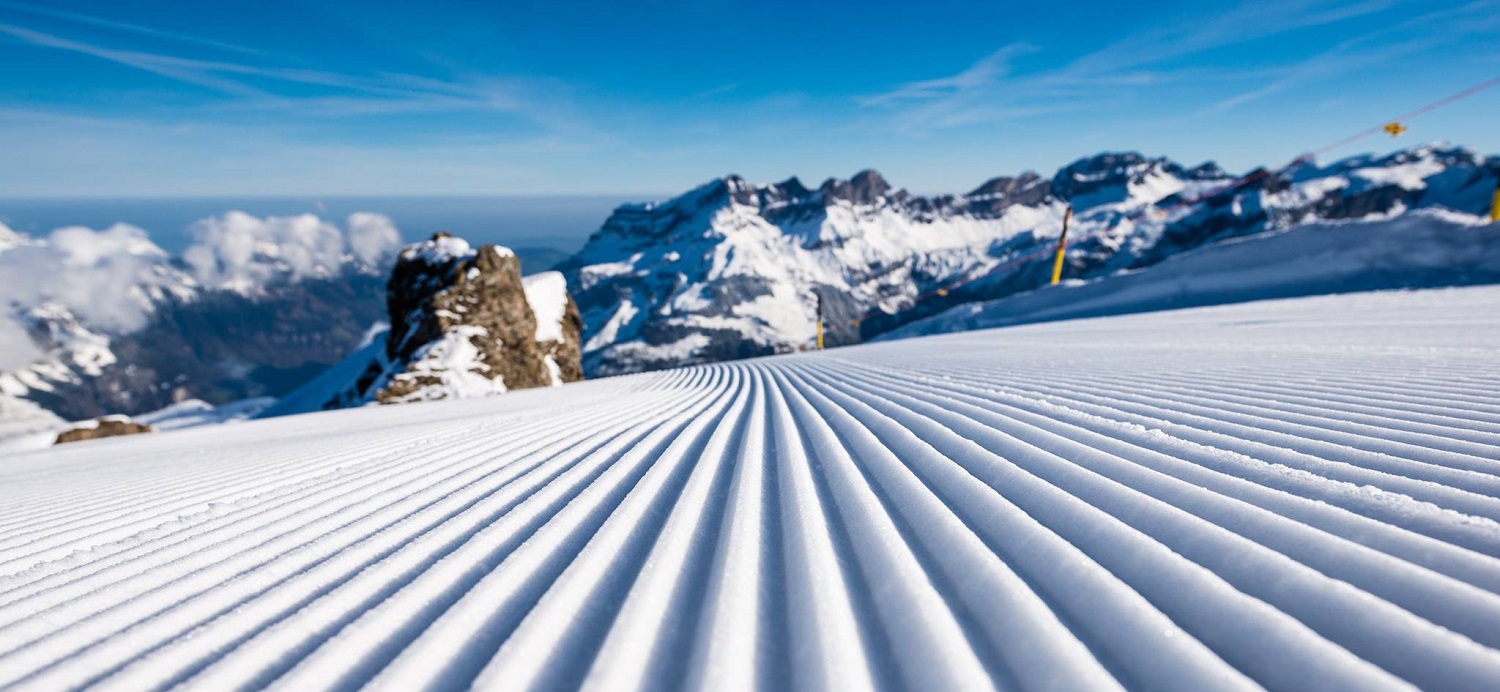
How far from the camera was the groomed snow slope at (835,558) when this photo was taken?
154 centimetres

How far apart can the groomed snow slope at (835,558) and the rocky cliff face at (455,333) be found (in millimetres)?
13360

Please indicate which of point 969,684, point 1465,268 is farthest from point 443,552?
point 1465,268

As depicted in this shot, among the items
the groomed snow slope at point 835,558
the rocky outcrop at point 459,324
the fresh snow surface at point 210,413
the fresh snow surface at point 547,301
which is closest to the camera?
the groomed snow slope at point 835,558

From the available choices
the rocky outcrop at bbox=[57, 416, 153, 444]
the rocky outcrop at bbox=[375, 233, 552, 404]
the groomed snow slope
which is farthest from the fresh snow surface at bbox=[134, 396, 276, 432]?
the groomed snow slope

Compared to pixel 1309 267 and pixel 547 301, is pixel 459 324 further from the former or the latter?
pixel 1309 267

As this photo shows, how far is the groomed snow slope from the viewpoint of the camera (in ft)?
5.07

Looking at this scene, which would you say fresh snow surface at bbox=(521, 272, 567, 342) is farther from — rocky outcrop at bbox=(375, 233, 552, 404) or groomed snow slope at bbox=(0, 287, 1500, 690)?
groomed snow slope at bbox=(0, 287, 1500, 690)

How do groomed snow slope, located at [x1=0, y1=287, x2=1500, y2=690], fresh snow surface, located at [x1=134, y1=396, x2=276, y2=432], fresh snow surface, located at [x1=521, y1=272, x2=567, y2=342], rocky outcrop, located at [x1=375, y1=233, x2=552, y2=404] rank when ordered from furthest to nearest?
fresh snow surface, located at [x1=134, y1=396, x2=276, y2=432] < fresh snow surface, located at [x1=521, y1=272, x2=567, y2=342] < rocky outcrop, located at [x1=375, y1=233, x2=552, y2=404] < groomed snow slope, located at [x1=0, y1=287, x2=1500, y2=690]

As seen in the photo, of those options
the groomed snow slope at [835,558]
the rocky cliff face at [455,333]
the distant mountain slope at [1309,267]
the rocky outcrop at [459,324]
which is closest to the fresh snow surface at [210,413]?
the rocky cliff face at [455,333]

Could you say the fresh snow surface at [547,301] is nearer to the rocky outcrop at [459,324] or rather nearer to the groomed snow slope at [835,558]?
the rocky outcrop at [459,324]

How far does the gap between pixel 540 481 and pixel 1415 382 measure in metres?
6.69

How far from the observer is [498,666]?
1.60 meters

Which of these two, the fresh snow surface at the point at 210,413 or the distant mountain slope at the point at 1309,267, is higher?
the fresh snow surface at the point at 210,413

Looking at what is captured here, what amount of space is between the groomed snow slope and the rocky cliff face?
13.4 metres
